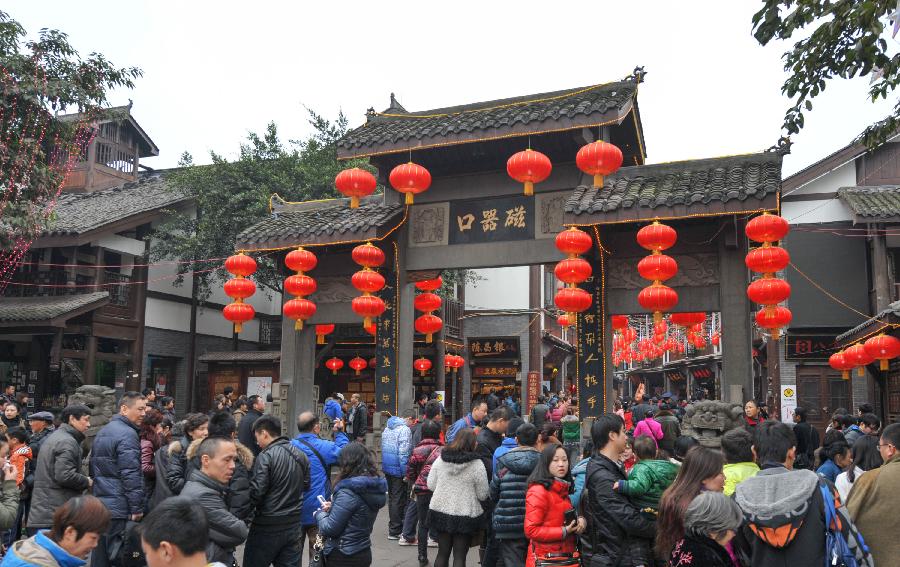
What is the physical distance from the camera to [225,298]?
25.0m

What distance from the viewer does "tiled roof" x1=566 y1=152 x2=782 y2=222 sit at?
1034cm

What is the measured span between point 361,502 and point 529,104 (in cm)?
912

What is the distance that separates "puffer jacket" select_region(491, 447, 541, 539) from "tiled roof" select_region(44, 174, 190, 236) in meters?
16.6

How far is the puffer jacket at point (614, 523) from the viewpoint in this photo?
471cm

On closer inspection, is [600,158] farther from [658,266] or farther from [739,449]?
[739,449]

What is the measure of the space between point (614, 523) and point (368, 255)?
8.08 m

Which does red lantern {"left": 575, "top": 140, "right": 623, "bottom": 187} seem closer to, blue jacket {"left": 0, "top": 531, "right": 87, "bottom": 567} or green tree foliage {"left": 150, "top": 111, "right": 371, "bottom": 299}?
blue jacket {"left": 0, "top": 531, "right": 87, "bottom": 567}

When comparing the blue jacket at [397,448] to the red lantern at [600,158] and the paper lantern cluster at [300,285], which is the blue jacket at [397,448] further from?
the red lantern at [600,158]

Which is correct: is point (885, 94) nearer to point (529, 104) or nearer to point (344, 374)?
point (529, 104)

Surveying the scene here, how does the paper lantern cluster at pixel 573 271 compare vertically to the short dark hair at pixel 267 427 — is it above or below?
above

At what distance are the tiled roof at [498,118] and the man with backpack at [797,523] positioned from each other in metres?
8.32

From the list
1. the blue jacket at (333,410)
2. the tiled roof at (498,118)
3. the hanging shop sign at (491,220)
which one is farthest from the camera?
the blue jacket at (333,410)

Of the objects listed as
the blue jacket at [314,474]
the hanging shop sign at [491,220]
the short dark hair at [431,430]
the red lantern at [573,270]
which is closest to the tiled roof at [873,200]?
the hanging shop sign at [491,220]

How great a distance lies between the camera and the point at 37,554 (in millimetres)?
3277
